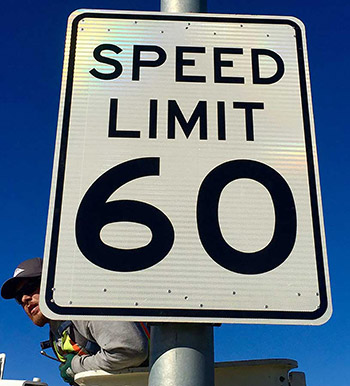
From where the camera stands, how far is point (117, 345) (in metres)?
1.96

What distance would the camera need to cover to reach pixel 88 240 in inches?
52.6

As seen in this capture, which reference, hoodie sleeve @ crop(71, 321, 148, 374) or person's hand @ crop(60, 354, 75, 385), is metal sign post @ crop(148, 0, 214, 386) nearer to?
hoodie sleeve @ crop(71, 321, 148, 374)

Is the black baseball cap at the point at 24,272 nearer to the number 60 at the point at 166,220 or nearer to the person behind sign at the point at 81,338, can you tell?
the person behind sign at the point at 81,338

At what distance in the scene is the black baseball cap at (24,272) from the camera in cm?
283

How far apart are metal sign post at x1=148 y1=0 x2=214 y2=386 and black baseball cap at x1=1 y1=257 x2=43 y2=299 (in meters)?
1.70

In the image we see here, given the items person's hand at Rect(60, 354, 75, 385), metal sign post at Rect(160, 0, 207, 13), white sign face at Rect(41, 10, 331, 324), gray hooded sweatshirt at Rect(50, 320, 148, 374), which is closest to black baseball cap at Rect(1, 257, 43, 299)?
person's hand at Rect(60, 354, 75, 385)

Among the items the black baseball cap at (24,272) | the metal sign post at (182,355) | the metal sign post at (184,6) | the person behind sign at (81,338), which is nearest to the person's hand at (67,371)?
the person behind sign at (81,338)

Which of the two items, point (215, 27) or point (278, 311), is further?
point (215, 27)

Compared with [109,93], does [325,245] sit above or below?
below

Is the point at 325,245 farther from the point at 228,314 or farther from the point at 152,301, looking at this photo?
the point at 152,301

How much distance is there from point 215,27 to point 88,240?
885mm

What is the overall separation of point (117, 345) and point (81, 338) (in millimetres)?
491

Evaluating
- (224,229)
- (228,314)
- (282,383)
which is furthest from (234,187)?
(282,383)

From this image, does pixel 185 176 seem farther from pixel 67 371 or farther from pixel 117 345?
pixel 67 371
